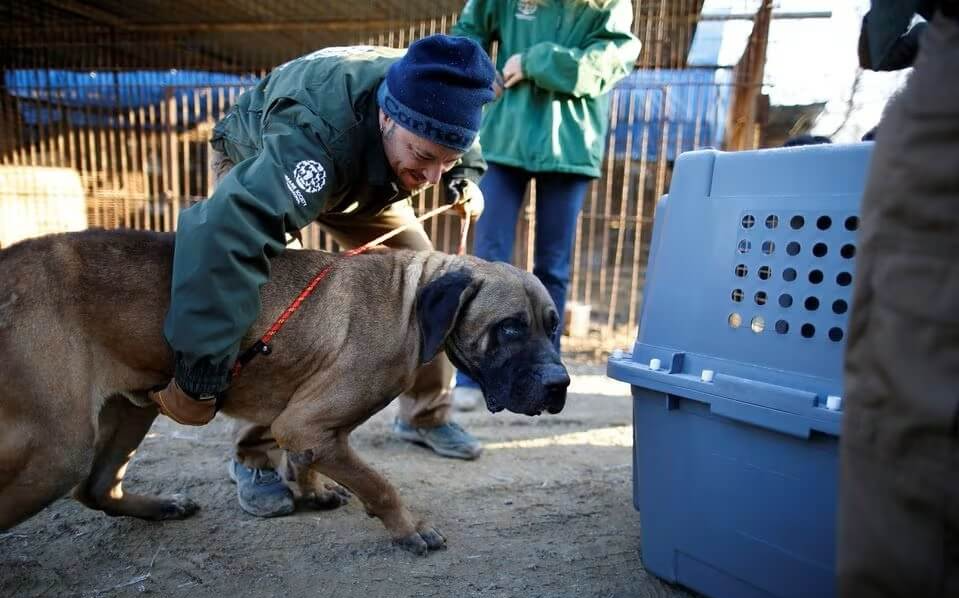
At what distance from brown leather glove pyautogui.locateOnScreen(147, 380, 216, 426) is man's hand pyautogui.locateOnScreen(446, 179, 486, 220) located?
1.66m

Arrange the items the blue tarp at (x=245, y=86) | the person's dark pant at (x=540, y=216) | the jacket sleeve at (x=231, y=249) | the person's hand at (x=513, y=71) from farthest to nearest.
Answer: the blue tarp at (x=245, y=86) < the person's dark pant at (x=540, y=216) < the person's hand at (x=513, y=71) < the jacket sleeve at (x=231, y=249)

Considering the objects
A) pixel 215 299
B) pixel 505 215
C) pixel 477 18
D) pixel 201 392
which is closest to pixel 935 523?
pixel 215 299

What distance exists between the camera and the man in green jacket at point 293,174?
2.32 meters

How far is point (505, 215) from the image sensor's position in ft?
15.1

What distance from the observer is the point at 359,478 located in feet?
9.07

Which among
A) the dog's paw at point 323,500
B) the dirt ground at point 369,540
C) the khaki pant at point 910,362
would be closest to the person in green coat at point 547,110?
the dirt ground at point 369,540

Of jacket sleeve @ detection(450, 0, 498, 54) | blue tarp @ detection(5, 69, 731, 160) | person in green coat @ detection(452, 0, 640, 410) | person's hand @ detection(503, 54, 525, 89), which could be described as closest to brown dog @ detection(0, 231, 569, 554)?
person in green coat @ detection(452, 0, 640, 410)

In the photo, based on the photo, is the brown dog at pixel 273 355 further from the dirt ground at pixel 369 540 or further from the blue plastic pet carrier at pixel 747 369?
the blue plastic pet carrier at pixel 747 369

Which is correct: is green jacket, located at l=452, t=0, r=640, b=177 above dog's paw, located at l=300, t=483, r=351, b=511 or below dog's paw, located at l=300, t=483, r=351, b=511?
above

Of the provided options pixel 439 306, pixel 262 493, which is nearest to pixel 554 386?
pixel 439 306

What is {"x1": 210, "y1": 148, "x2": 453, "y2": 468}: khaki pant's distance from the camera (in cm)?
330

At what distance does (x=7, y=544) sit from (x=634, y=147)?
8.52 meters

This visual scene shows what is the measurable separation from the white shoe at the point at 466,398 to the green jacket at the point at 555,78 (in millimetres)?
1668

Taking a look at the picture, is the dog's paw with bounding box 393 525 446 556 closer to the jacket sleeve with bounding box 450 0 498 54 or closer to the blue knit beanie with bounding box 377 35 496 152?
the blue knit beanie with bounding box 377 35 496 152
